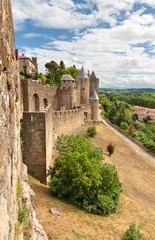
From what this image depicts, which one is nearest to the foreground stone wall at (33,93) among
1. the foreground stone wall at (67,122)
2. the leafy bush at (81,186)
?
the foreground stone wall at (67,122)

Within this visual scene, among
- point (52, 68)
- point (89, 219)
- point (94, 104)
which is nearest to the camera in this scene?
point (89, 219)

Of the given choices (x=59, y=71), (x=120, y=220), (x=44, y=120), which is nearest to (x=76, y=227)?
(x=120, y=220)

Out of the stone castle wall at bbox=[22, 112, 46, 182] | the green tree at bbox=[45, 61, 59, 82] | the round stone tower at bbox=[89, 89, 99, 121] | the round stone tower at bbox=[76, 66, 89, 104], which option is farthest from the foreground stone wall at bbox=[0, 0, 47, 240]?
the green tree at bbox=[45, 61, 59, 82]

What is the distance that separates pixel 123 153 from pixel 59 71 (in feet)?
113

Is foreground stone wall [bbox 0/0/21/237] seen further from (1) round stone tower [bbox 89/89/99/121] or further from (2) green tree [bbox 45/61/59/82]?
(2) green tree [bbox 45/61/59/82]

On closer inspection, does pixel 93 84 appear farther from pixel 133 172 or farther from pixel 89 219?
pixel 89 219

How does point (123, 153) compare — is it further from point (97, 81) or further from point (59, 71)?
point (59, 71)

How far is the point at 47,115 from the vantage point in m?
10.9

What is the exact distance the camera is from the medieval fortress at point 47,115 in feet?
32.5

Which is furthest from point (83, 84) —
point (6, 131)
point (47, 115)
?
point (6, 131)

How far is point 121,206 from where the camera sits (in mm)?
11773

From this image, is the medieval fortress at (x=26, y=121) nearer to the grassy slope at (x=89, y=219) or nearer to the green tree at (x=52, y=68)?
the grassy slope at (x=89, y=219)

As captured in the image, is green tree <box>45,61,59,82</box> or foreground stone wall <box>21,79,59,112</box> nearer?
foreground stone wall <box>21,79,59,112</box>

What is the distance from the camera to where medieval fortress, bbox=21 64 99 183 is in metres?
9.90
